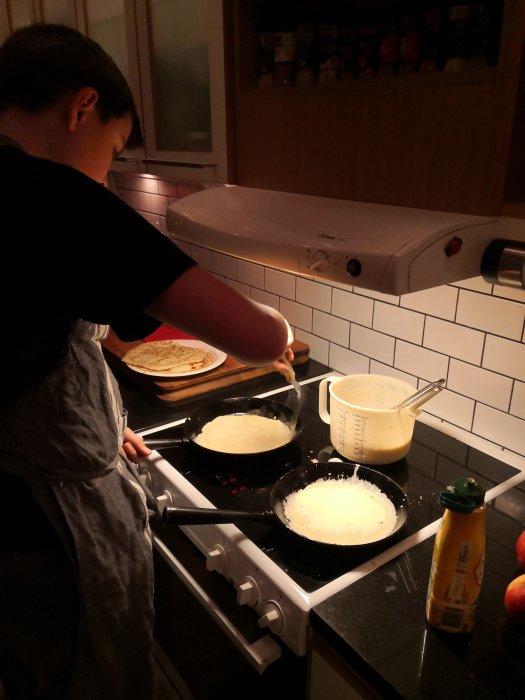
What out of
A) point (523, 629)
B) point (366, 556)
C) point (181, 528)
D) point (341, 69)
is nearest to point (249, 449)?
point (181, 528)

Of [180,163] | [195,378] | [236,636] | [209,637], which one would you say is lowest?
[209,637]

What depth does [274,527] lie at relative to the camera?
1.01 metres

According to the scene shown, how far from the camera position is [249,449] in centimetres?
123

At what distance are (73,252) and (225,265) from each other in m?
1.35

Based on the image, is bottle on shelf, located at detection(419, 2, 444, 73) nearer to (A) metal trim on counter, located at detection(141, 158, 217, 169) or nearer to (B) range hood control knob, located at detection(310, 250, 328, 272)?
(B) range hood control knob, located at detection(310, 250, 328, 272)

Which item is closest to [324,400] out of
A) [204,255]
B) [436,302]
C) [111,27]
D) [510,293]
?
[436,302]

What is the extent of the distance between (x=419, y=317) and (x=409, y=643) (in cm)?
78

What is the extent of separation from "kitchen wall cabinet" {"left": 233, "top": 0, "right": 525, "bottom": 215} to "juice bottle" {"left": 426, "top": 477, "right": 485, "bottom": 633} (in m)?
0.41

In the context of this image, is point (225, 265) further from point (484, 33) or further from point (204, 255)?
point (484, 33)

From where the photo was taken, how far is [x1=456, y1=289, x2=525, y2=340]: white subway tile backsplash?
1.15m

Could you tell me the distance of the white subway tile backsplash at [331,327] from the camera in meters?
1.59

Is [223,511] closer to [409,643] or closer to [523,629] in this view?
[409,643]

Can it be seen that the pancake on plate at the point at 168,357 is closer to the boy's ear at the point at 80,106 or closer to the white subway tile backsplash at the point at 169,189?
the white subway tile backsplash at the point at 169,189

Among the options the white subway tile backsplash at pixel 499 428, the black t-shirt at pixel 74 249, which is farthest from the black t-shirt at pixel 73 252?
the white subway tile backsplash at pixel 499 428
